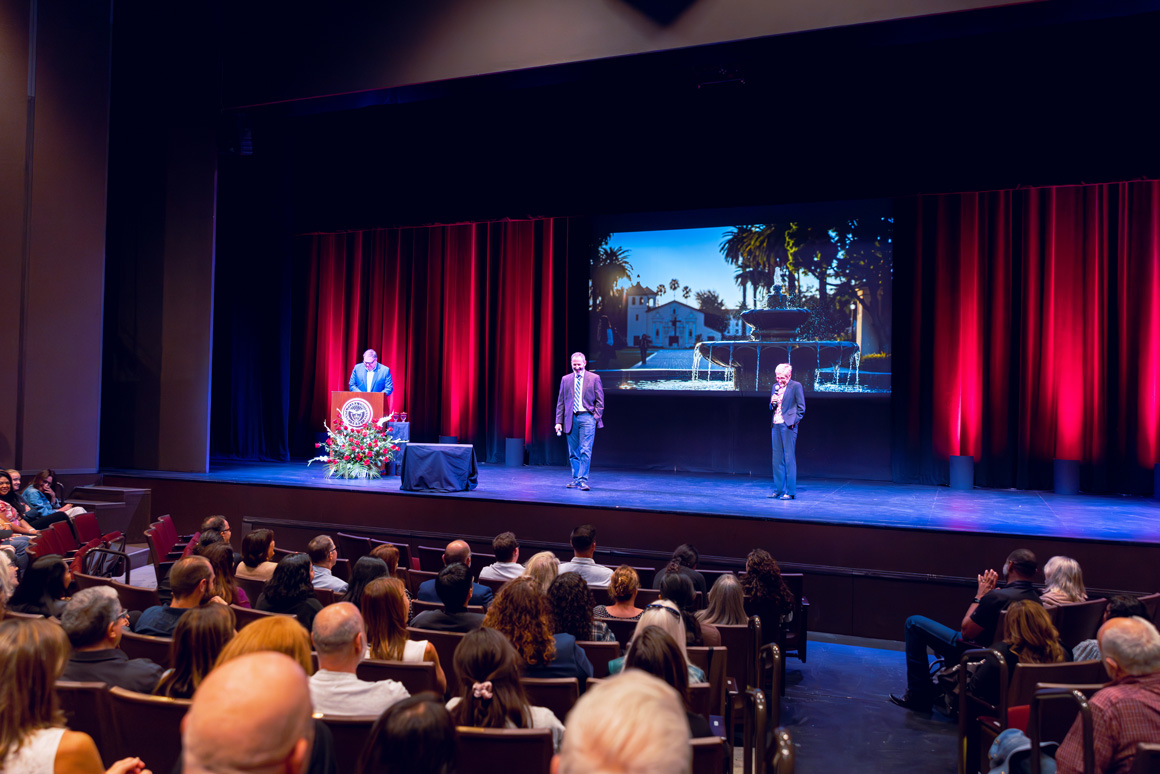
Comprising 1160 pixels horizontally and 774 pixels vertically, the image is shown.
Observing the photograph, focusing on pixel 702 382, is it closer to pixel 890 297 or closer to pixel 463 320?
pixel 890 297

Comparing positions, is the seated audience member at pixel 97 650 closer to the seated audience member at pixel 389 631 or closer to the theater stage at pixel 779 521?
the seated audience member at pixel 389 631

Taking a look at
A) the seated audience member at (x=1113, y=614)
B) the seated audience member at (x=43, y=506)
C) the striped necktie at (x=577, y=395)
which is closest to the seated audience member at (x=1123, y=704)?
the seated audience member at (x=1113, y=614)

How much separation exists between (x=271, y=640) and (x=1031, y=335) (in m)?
9.37

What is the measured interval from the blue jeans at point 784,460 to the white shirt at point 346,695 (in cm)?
627

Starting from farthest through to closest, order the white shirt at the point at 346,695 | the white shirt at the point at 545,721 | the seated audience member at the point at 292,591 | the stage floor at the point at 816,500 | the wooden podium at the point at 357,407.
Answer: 1. the wooden podium at the point at 357,407
2. the stage floor at the point at 816,500
3. the seated audience member at the point at 292,591
4. the white shirt at the point at 346,695
5. the white shirt at the point at 545,721

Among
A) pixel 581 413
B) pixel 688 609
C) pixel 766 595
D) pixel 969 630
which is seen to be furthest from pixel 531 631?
pixel 581 413

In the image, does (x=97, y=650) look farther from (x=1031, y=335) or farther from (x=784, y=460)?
(x=1031, y=335)

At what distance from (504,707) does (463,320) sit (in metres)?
10.3

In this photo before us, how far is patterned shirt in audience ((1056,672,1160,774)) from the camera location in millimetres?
2346

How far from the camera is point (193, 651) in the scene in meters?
2.41

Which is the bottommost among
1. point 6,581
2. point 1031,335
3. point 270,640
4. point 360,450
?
point 6,581

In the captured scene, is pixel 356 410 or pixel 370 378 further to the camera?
pixel 370 378

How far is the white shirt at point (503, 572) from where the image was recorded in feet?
15.8

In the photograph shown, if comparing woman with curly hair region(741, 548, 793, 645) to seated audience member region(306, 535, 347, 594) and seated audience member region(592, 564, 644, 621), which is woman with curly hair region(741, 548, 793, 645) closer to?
seated audience member region(592, 564, 644, 621)
